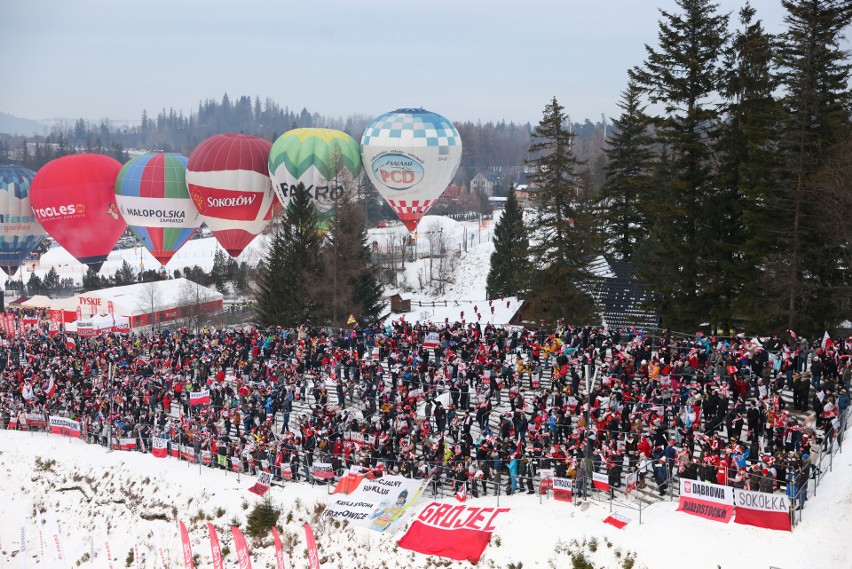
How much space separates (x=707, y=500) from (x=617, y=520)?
2.12m

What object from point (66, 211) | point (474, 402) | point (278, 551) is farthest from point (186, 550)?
point (66, 211)

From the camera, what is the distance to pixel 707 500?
19.2 m

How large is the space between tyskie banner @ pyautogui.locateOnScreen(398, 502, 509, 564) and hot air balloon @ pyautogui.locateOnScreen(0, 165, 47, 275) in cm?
4139

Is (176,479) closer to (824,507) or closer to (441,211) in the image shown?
(824,507)

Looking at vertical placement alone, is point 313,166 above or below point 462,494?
above

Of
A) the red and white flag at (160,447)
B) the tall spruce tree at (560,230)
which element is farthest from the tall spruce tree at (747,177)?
the red and white flag at (160,447)

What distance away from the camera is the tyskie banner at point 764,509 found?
18625 millimetres

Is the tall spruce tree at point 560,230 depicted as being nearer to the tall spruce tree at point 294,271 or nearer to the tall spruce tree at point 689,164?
the tall spruce tree at point 689,164

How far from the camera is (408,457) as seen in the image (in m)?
23.2

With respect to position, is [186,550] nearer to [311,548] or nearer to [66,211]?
[311,548]

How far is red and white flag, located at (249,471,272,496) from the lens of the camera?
25156 mm

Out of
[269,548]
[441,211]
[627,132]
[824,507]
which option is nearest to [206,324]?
[627,132]

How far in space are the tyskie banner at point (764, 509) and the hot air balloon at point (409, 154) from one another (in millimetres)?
31023

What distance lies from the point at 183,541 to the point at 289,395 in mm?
5908
